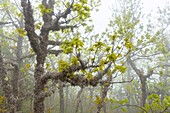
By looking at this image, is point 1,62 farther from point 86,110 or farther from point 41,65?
point 86,110

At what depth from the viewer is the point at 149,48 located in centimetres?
1076

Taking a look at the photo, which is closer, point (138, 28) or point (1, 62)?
point (1, 62)

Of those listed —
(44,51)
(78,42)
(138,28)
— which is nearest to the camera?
(78,42)

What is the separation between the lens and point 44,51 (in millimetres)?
6914

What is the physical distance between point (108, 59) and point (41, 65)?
3.13 m

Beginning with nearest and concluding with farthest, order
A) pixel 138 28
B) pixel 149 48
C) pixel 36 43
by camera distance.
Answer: pixel 36 43 → pixel 149 48 → pixel 138 28

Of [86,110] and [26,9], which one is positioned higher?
[26,9]

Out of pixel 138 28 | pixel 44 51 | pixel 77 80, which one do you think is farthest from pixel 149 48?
pixel 77 80

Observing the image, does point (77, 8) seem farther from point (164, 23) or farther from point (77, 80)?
point (164, 23)

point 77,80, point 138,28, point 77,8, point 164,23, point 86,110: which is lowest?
point 86,110

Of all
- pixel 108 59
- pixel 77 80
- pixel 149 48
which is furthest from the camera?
pixel 149 48

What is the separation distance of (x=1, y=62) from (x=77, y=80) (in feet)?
9.10

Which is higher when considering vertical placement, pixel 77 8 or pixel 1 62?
pixel 77 8

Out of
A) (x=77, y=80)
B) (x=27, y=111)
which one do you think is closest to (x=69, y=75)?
(x=77, y=80)
